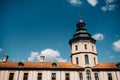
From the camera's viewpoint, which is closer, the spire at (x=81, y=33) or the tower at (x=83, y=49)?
the tower at (x=83, y=49)

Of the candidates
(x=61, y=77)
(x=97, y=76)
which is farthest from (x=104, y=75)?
(x=61, y=77)

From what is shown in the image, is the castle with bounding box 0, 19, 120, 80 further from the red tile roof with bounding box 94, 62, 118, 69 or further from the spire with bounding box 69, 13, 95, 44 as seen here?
the spire with bounding box 69, 13, 95, 44

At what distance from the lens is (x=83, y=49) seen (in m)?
38.5

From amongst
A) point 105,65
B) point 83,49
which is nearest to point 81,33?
point 83,49

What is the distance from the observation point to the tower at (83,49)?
37384mm

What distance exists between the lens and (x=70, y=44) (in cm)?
4197

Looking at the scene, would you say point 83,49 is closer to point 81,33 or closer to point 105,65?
point 81,33

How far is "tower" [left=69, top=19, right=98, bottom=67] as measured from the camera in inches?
1472

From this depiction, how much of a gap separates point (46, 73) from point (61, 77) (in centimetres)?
354

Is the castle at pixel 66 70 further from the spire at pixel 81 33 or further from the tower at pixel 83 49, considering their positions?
the spire at pixel 81 33

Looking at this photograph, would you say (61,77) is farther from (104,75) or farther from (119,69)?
(119,69)

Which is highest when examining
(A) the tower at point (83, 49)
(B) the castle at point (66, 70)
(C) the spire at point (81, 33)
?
(C) the spire at point (81, 33)

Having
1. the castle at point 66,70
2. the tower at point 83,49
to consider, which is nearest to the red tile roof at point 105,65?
the castle at point 66,70

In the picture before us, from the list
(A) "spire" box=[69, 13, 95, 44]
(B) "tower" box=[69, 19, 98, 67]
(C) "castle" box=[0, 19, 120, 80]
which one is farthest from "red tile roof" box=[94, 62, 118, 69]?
(A) "spire" box=[69, 13, 95, 44]
